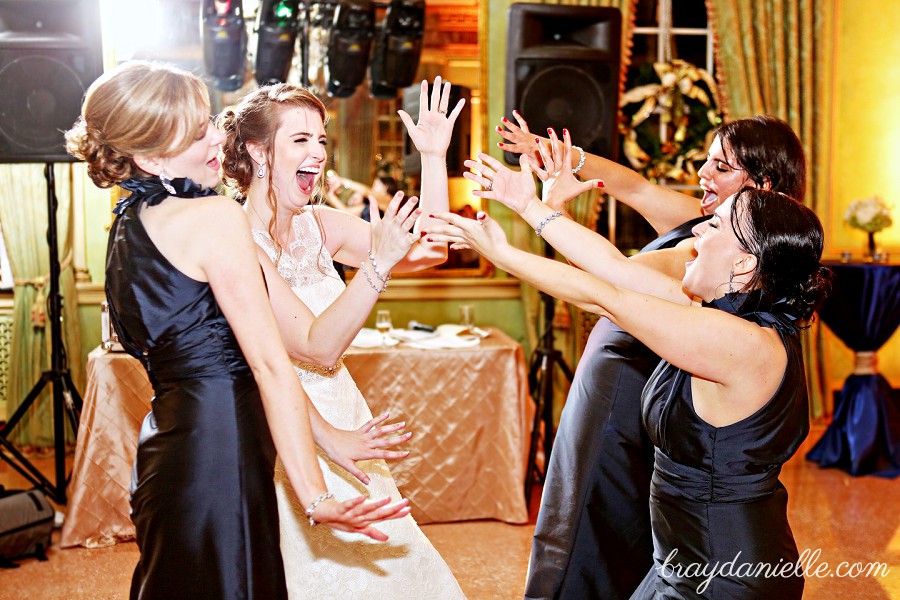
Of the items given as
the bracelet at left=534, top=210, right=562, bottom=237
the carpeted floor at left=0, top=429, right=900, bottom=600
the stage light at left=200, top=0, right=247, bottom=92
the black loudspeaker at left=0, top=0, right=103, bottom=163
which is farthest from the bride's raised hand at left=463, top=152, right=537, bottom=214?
the stage light at left=200, top=0, right=247, bottom=92

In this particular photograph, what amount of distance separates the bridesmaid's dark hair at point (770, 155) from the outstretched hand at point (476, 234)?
0.82 meters

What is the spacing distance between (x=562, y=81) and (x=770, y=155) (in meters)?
1.77

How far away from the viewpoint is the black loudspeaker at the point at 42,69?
12.1 feet

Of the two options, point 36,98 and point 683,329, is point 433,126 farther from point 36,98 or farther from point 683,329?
point 36,98

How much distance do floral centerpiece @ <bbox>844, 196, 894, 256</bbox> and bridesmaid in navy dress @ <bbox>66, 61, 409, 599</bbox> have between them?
456 centimetres

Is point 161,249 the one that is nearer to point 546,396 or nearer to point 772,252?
point 772,252

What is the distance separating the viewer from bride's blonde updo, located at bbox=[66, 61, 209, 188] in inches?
59.9

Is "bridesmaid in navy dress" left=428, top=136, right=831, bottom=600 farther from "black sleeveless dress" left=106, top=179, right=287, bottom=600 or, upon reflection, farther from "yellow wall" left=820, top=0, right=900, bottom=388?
"yellow wall" left=820, top=0, right=900, bottom=388

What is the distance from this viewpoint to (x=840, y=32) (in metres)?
5.68

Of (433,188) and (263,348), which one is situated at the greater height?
(433,188)

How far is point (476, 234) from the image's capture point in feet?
5.99

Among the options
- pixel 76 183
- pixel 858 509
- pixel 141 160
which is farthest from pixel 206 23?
pixel 858 509

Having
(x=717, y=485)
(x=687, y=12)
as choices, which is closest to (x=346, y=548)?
(x=717, y=485)

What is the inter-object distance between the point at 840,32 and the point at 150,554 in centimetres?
555
